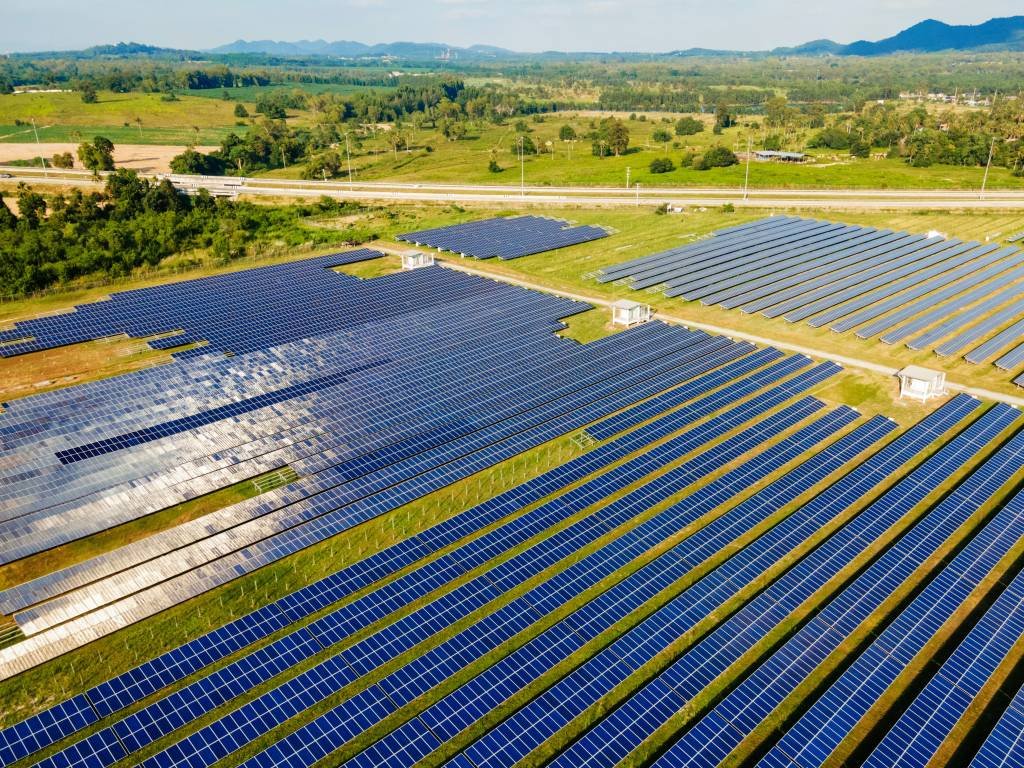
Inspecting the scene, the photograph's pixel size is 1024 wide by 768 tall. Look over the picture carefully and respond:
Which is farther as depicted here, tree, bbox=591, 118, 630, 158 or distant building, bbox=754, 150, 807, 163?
tree, bbox=591, 118, 630, 158

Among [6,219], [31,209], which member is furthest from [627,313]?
[6,219]

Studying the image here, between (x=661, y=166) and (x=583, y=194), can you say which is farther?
(x=661, y=166)

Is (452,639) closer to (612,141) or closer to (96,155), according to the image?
(96,155)

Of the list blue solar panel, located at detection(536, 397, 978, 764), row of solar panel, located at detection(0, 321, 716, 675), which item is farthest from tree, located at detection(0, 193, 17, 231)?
blue solar panel, located at detection(536, 397, 978, 764)

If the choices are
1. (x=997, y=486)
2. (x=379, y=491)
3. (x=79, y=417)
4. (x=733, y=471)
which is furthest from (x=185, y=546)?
(x=997, y=486)

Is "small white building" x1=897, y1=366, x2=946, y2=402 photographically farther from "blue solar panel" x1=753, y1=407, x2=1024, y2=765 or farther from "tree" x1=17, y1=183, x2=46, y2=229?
"tree" x1=17, y1=183, x2=46, y2=229

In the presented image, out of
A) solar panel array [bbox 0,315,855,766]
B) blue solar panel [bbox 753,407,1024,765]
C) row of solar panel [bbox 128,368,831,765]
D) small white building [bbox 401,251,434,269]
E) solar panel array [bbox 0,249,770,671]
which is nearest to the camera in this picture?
row of solar panel [bbox 128,368,831,765]

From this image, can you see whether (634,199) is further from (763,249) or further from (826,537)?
(826,537)
